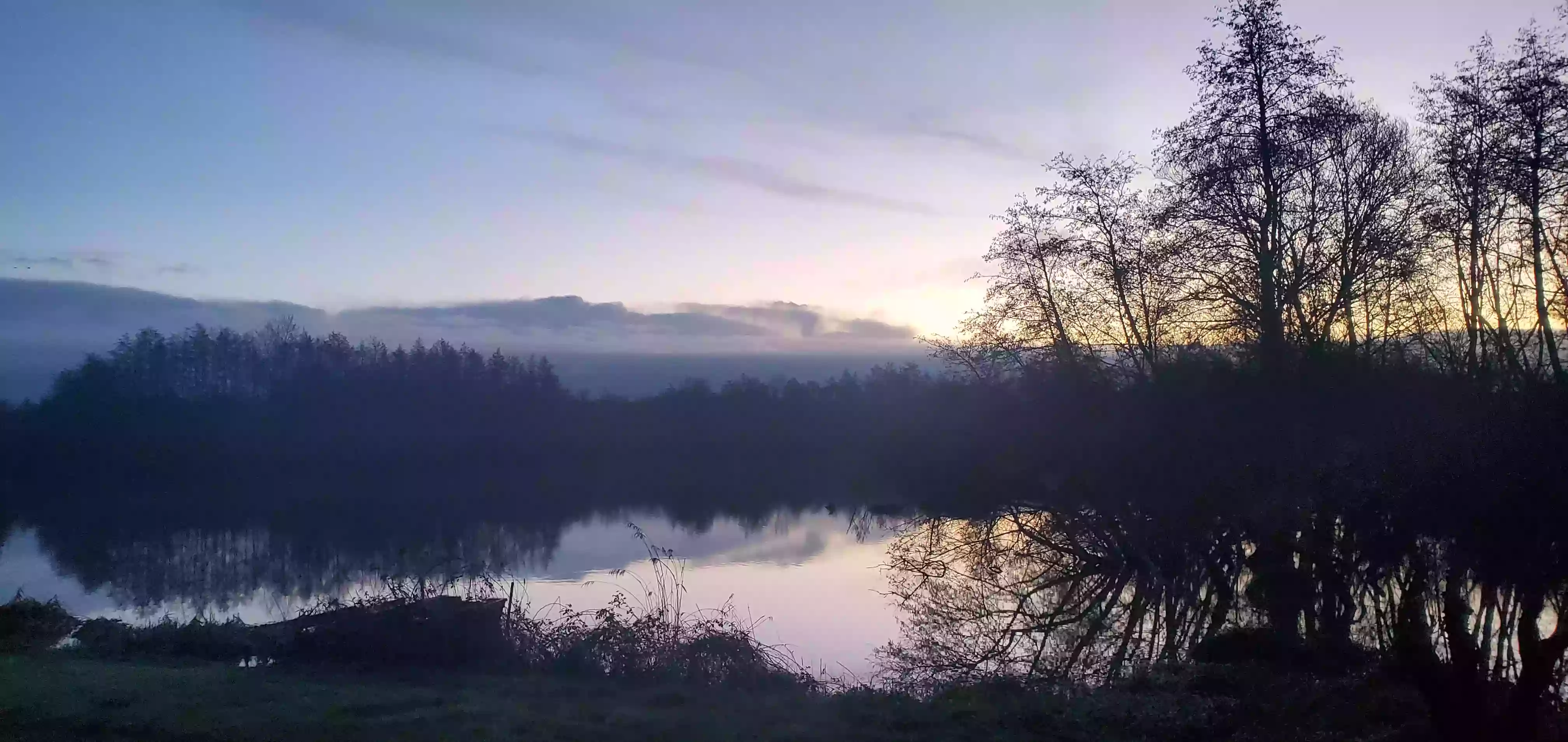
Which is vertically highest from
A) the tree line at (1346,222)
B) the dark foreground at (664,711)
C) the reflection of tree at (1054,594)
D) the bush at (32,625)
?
the tree line at (1346,222)

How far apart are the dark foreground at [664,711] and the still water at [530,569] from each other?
3661 mm

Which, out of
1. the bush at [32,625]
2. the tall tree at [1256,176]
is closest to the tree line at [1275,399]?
the tall tree at [1256,176]

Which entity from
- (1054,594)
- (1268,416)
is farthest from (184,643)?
(1268,416)

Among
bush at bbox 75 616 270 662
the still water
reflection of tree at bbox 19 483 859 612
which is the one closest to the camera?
bush at bbox 75 616 270 662

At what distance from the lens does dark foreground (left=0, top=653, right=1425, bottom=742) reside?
6.09 metres

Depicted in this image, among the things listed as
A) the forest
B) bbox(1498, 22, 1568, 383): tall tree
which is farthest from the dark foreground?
bbox(1498, 22, 1568, 383): tall tree

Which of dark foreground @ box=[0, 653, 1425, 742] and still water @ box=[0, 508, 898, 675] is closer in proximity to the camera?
dark foreground @ box=[0, 653, 1425, 742]

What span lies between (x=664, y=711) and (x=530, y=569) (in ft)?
45.3

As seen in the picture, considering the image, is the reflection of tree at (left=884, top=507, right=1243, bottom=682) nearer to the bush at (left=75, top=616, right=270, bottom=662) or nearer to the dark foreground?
the dark foreground

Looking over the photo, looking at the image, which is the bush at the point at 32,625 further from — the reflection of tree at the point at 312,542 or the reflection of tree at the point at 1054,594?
the reflection of tree at the point at 1054,594

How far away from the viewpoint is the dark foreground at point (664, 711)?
6090 mm

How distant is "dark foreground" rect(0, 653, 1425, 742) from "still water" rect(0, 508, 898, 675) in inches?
144

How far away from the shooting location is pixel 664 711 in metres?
7.26

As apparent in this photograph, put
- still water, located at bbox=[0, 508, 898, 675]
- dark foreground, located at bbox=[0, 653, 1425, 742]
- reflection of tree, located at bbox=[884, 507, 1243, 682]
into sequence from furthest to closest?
still water, located at bbox=[0, 508, 898, 675]
reflection of tree, located at bbox=[884, 507, 1243, 682]
dark foreground, located at bbox=[0, 653, 1425, 742]
